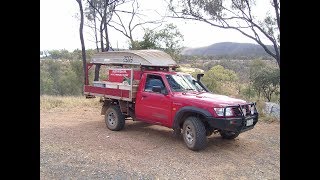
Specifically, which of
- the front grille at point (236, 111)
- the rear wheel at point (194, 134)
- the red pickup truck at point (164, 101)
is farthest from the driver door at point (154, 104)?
the front grille at point (236, 111)

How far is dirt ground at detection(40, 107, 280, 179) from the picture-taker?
520 centimetres

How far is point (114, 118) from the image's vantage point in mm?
8141

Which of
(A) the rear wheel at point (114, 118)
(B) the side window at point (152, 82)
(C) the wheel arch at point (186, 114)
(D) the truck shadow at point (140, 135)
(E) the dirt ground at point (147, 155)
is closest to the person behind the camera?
(E) the dirt ground at point (147, 155)

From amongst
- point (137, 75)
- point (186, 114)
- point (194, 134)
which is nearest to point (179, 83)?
point (186, 114)

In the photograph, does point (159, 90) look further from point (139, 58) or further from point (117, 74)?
point (117, 74)

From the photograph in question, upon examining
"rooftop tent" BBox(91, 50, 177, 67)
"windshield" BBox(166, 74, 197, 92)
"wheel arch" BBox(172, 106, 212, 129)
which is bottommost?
"wheel arch" BBox(172, 106, 212, 129)

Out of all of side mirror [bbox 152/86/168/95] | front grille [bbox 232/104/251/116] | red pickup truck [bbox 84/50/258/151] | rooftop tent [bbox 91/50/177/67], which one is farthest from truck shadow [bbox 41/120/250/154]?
rooftop tent [bbox 91/50/177/67]

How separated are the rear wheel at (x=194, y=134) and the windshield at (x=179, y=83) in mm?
1000

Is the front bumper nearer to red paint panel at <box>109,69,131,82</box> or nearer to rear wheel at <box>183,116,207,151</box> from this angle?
rear wheel at <box>183,116,207,151</box>

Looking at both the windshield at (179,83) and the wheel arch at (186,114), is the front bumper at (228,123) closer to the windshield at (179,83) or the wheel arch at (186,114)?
the wheel arch at (186,114)

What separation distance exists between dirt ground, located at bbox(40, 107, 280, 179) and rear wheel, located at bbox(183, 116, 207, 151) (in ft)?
0.52

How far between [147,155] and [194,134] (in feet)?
3.43

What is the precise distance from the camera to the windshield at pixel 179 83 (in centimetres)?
715

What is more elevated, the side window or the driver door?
the side window
